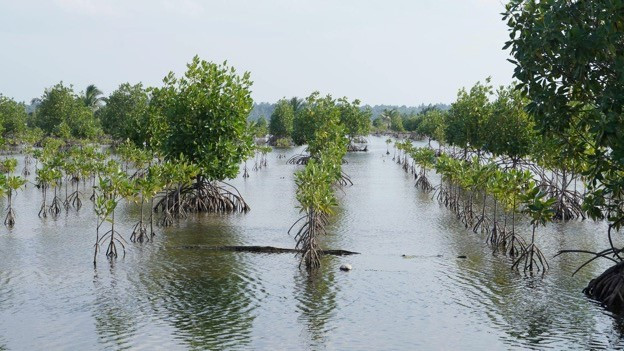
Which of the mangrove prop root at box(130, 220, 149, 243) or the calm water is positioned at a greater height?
the mangrove prop root at box(130, 220, 149, 243)

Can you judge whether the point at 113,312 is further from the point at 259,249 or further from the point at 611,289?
the point at 611,289

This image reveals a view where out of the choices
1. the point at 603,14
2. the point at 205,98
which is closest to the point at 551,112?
the point at 603,14

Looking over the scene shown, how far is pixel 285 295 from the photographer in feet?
64.1

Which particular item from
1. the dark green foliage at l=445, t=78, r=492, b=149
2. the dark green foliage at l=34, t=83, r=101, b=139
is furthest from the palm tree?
the dark green foliage at l=445, t=78, r=492, b=149

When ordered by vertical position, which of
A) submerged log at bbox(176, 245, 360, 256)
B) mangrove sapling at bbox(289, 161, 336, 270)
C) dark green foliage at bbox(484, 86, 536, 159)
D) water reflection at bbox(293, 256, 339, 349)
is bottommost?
water reflection at bbox(293, 256, 339, 349)

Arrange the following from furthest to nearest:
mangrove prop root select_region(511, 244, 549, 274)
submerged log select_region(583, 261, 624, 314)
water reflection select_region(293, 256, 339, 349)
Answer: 1. mangrove prop root select_region(511, 244, 549, 274)
2. submerged log select_region(583, 261, 624, 314)
3. water reflection select_region(293, 256, 339, 349)

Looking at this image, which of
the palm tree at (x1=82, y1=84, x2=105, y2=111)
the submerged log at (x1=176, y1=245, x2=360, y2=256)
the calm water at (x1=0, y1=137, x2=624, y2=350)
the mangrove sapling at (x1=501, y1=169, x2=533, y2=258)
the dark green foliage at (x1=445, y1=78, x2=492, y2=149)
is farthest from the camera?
the palm tree at (x1=82, y1=84, x2=105, y2=111)

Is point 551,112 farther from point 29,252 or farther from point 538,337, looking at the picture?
point 29,252

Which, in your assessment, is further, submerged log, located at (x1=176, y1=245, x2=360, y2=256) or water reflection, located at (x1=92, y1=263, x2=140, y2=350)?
submerged log, located at (x1=176, y1=245, x2=360, y2=256)

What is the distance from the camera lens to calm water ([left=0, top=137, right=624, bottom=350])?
52.3 feet

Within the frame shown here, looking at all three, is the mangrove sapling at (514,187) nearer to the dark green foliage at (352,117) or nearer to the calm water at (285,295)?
the calm water at (285,295)

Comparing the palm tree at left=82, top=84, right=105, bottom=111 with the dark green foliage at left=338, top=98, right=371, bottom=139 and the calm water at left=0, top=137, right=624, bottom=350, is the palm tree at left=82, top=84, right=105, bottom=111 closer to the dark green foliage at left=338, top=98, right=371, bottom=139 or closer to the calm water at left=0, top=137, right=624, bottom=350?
the dark green foliage at left=338, top=98, right=371, bottom=139

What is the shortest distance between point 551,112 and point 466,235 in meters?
13.5

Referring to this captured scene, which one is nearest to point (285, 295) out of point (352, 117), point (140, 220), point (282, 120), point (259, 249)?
point (259, 249)
